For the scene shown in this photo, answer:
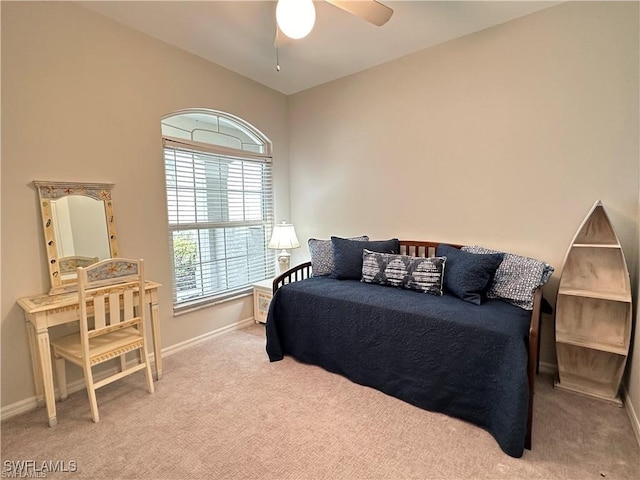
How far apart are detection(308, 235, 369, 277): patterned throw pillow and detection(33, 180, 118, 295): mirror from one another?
168 centimetres

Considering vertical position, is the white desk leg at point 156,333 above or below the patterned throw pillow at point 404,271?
below

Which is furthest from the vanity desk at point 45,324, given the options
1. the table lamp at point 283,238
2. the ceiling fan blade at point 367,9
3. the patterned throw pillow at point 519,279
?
the patterned throw pillow at point 519,279

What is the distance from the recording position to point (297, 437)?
5.81 feet

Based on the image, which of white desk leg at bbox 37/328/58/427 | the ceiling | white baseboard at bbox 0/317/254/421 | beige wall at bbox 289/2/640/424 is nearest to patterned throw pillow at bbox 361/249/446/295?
beige wall at bbox 289/2/640/424

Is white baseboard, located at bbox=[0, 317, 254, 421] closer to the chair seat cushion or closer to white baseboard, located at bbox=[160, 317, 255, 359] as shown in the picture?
white baseboard, located at bbox=[160, 317, 255, 359]

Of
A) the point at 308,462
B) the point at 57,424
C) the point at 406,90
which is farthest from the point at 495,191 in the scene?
the point at 57,424

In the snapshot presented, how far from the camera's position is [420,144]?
2.92 metres

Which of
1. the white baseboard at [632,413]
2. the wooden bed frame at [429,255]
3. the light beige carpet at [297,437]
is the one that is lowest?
the light beige carpet at [297,437]

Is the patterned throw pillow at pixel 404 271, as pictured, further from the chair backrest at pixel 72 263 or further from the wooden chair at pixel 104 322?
the chair backrest at pixel 72 263

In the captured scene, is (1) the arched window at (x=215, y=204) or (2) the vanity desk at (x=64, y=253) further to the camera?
(1) the arched window at (x=215, y=204)

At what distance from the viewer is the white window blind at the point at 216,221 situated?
9.47 ft

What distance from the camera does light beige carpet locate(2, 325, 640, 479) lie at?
5.07ft

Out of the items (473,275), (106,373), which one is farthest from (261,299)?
(473,275)

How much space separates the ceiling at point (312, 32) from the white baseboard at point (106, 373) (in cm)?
265
